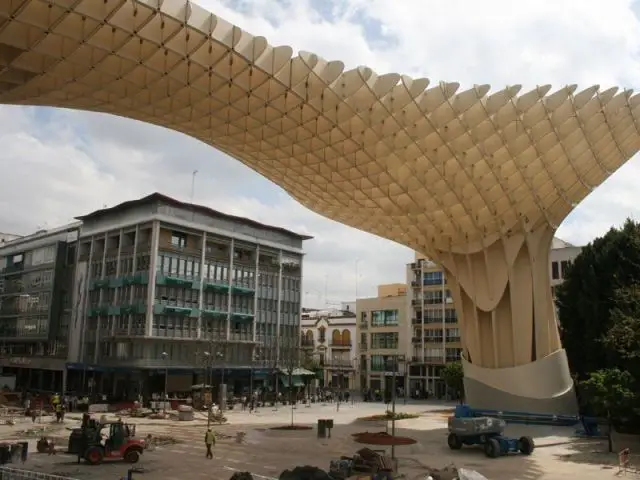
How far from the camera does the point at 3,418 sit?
46250 millimetres

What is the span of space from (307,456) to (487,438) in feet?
27.5

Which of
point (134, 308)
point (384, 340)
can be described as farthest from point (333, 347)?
point (134, 308)

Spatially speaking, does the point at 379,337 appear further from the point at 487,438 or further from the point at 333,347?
the point at 487,438

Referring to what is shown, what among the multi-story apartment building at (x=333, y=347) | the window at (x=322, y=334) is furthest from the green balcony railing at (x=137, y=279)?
the window at (x=322, y=334)

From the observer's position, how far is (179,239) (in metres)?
73.4

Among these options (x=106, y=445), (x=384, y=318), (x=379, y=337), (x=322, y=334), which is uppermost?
(x=384, y=318)

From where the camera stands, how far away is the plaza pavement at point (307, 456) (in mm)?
24250

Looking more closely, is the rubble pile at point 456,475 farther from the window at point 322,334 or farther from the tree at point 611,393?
the window at point 322,334

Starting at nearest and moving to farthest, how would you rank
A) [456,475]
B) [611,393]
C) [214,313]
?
[456,475], [611,393], [214,313]

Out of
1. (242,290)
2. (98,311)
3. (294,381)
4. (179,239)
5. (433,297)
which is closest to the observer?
(179,239)

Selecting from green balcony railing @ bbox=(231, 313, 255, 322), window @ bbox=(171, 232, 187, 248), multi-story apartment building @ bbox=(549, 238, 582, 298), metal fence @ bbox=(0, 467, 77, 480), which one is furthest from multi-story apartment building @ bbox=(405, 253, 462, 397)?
metal fence @ bbox=(0, 467, 77, 480)

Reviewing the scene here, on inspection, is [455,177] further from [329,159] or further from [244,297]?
[244,297]

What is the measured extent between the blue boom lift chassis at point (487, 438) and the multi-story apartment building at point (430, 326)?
180 ft

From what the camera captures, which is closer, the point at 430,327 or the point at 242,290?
the point at 242,290
